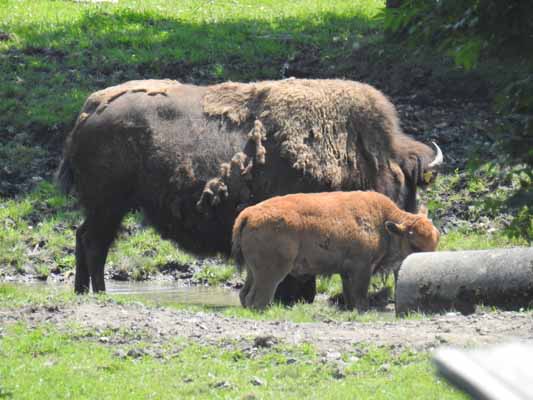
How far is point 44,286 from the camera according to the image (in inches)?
474

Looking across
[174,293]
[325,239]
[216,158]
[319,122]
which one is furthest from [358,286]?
[174,293]

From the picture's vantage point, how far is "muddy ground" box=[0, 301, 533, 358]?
22.7 ft

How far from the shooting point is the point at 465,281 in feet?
28.6

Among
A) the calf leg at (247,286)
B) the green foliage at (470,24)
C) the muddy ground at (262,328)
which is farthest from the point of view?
the calf leg at (247,286)

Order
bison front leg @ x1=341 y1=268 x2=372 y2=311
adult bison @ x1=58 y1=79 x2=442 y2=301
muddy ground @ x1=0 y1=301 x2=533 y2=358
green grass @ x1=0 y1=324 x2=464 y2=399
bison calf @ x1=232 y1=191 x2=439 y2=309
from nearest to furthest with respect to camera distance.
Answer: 1. green grass @ x1=0 y1=324 x2=464 y2=399
2. muddy ground @ x1=0 y1=301 x2=533 y2=358
3. bison calf @ x1=232 y1=191 x2=439 y2=309
4. bison front leg @ x1=341 y1=268 x2=372 y2=311
5. adult bison @ x1=58 y1=79 x2=442 y2=301

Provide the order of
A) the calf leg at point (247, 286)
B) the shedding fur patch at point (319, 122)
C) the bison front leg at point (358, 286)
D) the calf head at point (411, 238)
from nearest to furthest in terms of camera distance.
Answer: the calf leg at point (247, 286) → the bison front leg at point (358, 286) → the calf head at point (411, 238) → the shedding fur patch at point (319, 122)

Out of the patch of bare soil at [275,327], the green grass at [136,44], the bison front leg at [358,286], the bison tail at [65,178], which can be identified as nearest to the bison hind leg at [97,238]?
the bison tail at [65,178]

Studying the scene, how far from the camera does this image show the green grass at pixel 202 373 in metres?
5.96

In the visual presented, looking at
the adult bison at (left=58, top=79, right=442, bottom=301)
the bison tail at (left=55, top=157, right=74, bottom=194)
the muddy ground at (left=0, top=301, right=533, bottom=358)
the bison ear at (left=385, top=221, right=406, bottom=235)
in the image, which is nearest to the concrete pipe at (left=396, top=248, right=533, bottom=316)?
the muddy ground at (left=0, top=301, right=533, bottom=358)

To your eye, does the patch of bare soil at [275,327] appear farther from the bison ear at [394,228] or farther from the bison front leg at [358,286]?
the bison ear at [394,228]

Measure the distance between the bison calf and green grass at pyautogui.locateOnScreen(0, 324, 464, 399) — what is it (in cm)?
204

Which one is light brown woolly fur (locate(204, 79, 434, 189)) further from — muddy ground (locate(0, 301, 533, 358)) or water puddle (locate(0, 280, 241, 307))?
muddy ground (locate(0, 301, 533, 358))

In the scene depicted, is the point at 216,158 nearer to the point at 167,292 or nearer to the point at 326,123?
the point at 326,123

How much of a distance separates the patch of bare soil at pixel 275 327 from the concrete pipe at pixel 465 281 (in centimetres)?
64
